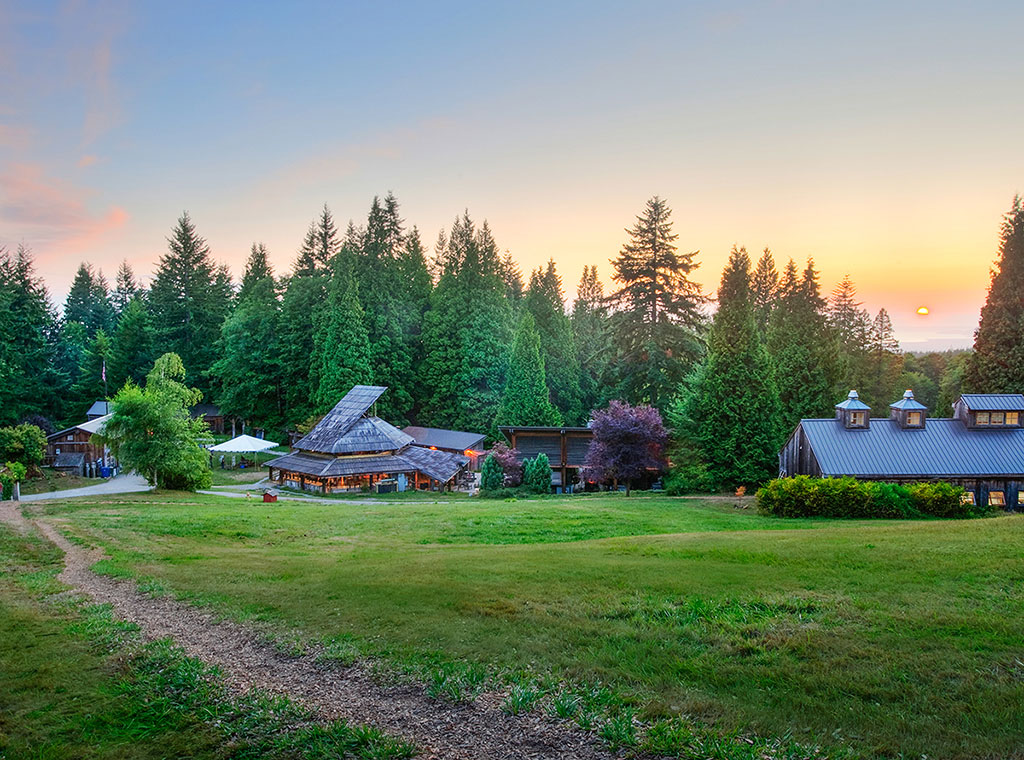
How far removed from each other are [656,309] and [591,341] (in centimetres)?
2568

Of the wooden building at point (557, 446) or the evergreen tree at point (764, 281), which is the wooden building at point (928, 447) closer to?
the wooden building at point (557, 446)

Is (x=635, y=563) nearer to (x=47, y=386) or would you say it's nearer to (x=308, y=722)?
(x=308, y=722)

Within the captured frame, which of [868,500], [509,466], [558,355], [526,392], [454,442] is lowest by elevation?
[868,500]

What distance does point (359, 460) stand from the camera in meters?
37.8

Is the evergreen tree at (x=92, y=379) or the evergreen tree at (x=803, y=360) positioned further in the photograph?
the evergreen tree at (x=92, y=379)

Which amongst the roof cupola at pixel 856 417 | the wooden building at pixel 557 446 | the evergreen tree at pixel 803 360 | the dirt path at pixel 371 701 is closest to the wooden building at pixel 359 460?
the wooden building at pixel 557 446

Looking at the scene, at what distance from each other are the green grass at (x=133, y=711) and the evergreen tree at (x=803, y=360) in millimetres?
37229

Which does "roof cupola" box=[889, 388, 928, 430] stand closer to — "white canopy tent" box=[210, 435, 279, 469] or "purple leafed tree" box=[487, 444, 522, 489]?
"purple leafed tree" box=[487, 444, 522, 489]

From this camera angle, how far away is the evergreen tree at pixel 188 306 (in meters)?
63.8

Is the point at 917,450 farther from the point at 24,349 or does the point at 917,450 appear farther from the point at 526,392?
the point at 24,349

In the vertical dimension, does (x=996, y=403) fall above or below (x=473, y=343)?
below

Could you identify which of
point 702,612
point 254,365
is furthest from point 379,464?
point 702,612

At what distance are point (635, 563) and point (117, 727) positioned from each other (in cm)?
867

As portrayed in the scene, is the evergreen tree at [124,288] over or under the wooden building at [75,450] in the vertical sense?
over
